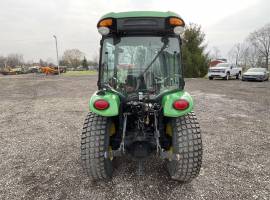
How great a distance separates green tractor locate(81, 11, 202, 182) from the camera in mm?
2422

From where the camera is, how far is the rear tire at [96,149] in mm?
2463

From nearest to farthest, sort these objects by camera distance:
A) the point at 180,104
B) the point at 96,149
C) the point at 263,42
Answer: the point at 180,104
the point at 96,149
the point at 263,42

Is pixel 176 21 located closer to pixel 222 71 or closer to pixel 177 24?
pixel 177 24

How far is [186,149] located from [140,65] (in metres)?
1.33

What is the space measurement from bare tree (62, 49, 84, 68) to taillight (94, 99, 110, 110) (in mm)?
69740

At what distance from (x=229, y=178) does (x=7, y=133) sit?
199 inches

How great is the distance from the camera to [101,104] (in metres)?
2.38

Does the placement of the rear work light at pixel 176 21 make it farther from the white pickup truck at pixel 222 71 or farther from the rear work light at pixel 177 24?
the white pickup truck at pixel 222 71

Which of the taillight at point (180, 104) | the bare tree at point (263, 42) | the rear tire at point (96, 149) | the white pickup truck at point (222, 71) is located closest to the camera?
the taillight at point (180, 104)

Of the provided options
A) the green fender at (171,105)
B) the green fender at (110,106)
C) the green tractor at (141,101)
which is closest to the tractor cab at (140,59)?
the green tractor at (141,101)

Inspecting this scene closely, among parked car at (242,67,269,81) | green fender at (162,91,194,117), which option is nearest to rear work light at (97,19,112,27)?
green fender at (162,91,194,117)

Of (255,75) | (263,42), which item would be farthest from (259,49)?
(255,75)

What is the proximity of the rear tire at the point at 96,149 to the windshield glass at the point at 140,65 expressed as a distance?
2.10ft

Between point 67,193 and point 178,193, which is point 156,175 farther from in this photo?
point 67,193
